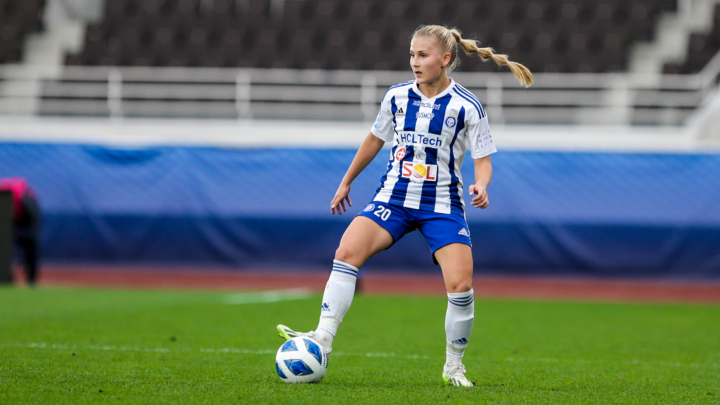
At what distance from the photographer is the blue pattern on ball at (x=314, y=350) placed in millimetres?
3947

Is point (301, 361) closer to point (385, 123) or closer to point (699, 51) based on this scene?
point (385, 123)

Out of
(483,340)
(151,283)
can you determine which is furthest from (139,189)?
(483,340)

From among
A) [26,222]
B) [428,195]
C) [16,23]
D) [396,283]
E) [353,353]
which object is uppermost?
[16,23]

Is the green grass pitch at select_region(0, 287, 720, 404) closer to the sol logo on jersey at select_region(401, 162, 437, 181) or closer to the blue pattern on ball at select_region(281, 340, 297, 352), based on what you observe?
the blue pattern on ball at select_region(281, 340, 297, 352)

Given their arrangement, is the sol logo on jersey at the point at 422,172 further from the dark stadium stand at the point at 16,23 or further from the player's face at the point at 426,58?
the dark stadium stand at the point at 16,23

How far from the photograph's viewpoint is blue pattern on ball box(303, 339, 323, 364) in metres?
3.95

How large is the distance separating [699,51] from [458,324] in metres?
13.0

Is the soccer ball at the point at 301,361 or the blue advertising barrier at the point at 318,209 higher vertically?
the soccer ball at the point at 301,361

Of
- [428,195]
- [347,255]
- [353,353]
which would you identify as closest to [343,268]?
[347,255]

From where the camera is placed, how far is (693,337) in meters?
6.94

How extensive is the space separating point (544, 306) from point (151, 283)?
597 centimetres

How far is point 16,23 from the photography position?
17.2 meters

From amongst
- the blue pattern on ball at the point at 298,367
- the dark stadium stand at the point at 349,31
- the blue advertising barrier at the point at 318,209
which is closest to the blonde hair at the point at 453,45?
the blue pattern on ball at the point at 298,367

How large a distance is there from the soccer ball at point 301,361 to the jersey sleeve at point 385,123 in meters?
1.13
